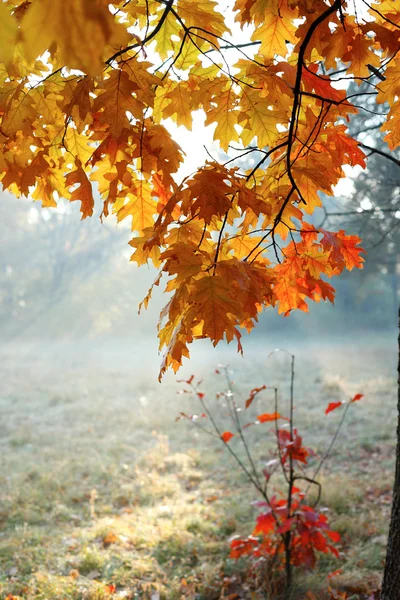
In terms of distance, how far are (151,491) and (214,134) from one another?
4397 mm

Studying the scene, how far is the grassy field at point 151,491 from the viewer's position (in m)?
3.14

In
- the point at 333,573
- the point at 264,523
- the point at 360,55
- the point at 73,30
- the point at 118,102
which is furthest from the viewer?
the point at 333,573

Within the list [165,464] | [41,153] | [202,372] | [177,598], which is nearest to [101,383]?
[202,372]

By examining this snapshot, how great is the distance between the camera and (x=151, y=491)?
516 cm

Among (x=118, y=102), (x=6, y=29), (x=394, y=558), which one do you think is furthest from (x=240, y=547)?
(x=6, y=29)

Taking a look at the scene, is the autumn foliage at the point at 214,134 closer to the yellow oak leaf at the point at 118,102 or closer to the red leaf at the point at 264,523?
the yellow oak leaf at the point at 118,102

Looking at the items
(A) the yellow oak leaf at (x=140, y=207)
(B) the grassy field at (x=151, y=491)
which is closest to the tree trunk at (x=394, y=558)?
(B) the grassy field at (x=151, y=491)

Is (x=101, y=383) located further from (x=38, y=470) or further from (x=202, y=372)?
(x=38, y=470)

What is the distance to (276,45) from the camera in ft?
5.38

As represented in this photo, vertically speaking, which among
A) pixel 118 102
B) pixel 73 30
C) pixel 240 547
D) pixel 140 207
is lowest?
pixel 240 547

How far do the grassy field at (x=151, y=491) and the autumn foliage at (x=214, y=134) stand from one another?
219 centimetres

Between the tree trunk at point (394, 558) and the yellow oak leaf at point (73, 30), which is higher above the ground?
the yellow oak leaf at point (73, 30)

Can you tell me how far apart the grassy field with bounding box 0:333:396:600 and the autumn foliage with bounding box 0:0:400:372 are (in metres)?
2.19

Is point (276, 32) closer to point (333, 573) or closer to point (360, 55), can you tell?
point (360, 55)
